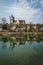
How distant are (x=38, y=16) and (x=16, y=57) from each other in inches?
34.4

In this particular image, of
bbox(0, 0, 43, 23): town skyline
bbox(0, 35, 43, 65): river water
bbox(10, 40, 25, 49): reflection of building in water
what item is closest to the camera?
bbox(0, 35, 43, 65): river water

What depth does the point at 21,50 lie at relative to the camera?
2648 millimetres

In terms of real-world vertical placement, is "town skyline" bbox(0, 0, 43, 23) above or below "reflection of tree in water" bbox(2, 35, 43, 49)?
above

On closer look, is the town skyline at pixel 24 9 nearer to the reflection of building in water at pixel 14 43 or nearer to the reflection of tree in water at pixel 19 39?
the reflection of tree in water at pixel 19 39

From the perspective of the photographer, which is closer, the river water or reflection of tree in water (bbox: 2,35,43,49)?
the river water

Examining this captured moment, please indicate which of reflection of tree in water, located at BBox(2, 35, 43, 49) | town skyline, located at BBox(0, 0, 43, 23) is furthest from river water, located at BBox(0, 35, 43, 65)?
town skyline, located at BBox(0, 0, 43, 23)

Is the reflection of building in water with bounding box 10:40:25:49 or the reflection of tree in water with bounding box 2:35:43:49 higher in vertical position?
the reflection of tree in water with bounding box 2:35:43:49

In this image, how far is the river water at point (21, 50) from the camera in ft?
7.63

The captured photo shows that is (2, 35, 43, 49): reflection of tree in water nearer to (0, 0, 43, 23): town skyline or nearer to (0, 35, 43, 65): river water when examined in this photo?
(0, 35, 43, 65): river water

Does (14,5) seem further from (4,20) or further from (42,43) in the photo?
(42,43)

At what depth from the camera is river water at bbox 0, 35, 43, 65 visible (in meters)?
2.33

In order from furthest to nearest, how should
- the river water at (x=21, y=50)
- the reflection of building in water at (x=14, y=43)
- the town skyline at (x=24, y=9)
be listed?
the reflection of building in water at (x=14, y=43) < the town skyline at (x=24, y=9) < the river water at (x=21, y=50)

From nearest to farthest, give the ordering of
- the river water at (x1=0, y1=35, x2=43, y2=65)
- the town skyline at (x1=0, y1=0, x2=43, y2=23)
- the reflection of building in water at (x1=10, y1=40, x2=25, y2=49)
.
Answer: the river water at (x1=0, y1=35, x2=43, y2=65), the town skyline at (x1=0, y1=0, x2=43, y2=23), the reflection of building in water at (x1=10, y1=40, x2=25, y2=49)

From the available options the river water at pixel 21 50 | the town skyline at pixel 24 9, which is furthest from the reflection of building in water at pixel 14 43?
the town skyline at pixel 24 9
